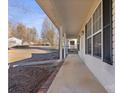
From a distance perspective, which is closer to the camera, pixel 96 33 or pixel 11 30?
pixel 11 30

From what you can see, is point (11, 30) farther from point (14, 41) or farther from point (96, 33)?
point (96, 33)

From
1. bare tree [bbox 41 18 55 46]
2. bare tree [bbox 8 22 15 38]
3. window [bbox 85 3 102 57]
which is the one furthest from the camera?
bare tree [bbox 41 18 55 46]

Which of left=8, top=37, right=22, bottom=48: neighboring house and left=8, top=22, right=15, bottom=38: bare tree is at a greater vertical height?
left=8, top=22, right=15, bottom=38: bare tree

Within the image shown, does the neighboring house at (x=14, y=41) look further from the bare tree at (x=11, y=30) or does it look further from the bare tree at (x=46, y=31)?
the bare tree at (x=46, y=31)

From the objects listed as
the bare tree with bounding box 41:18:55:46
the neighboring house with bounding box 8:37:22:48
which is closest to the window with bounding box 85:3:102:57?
the bare tree with bounding box 41:18:55:46

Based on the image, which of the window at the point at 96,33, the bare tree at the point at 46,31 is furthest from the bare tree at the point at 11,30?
the bare tree at the point at 46,31

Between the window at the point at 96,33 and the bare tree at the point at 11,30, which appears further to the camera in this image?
the window at the point at 96,33

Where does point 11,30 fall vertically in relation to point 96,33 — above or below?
below

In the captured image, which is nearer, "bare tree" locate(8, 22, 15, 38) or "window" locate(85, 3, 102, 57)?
"bare tree" locate(8, 22, 15, 38)

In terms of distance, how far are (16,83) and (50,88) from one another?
1107 millimetres

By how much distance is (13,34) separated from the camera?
3.91 metres

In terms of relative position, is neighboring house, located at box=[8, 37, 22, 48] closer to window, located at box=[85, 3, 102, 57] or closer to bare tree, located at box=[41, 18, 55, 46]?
window, located at box=[85, 3, 102, 57]

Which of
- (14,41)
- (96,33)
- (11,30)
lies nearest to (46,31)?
(96,33)
